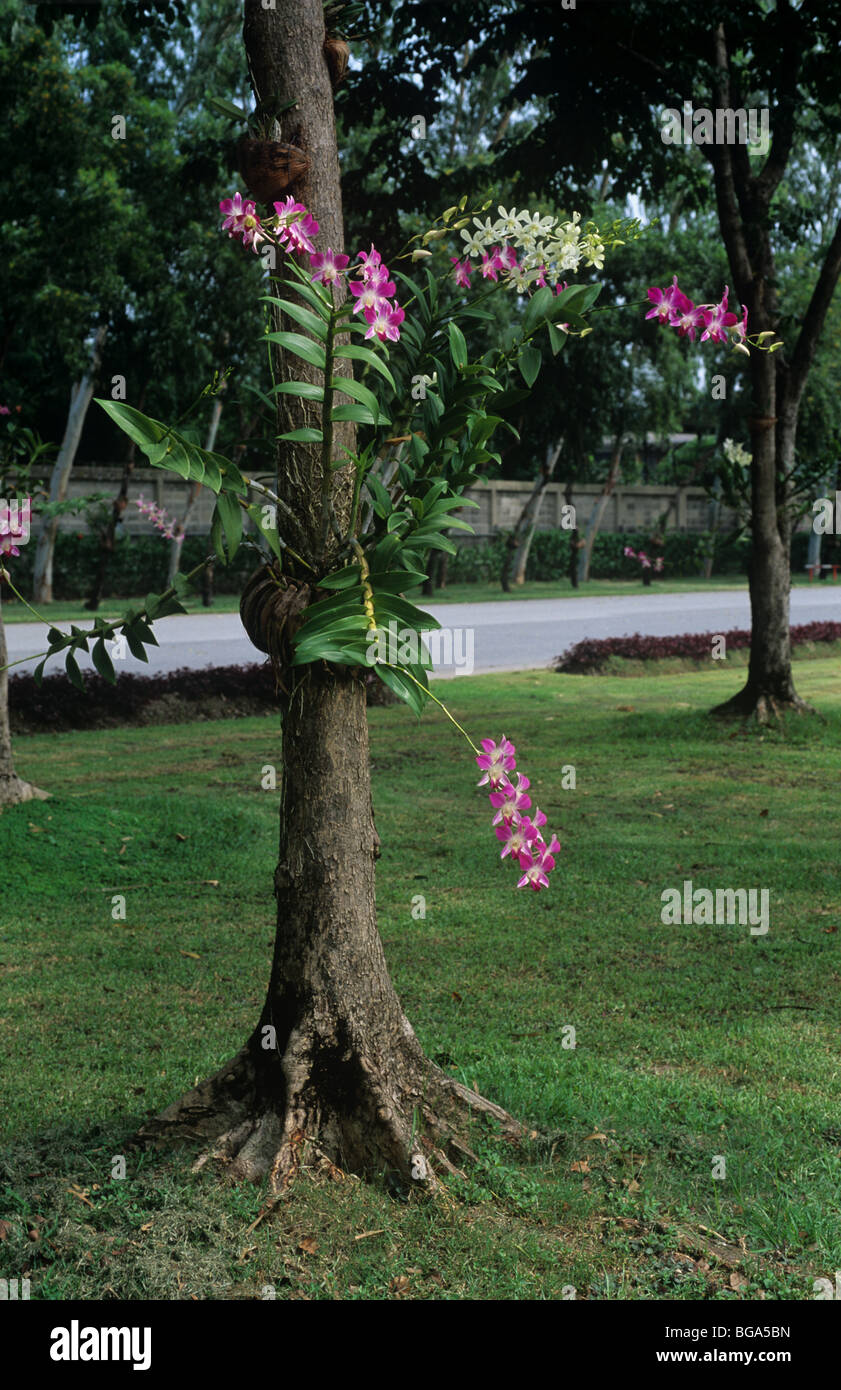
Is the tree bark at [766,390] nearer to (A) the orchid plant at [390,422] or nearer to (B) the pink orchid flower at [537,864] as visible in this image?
(A) the orchid plant at [390,422]

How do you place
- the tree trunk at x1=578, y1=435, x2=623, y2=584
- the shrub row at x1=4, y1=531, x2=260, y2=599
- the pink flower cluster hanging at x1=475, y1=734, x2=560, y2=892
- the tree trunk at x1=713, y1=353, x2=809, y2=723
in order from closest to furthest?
the pink flower cluster hanging at x1=475, y1=734, x2=560, y2=892 < the tree trunk at x1=713, y1=353, x2=809, y2=723 < the shrub row at x1=4, y1=531, x2=260, y2=599 < the tree trunk at x1=578, y1=435, x2=623, y2=584

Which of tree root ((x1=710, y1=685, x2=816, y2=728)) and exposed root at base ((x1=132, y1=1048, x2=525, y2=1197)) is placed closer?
exposed root at base ((x1=132, y1=1048, x2=525, y2=1197))

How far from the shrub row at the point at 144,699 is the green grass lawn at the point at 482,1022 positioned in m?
1.30

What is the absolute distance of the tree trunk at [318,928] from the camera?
9.48 feet

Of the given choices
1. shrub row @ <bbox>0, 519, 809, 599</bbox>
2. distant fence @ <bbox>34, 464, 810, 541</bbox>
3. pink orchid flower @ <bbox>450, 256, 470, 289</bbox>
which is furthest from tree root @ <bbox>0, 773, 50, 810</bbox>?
distant fence @ <bbox>34, 464, 810, 541</bbox>

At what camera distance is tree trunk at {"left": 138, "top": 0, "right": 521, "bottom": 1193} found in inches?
114

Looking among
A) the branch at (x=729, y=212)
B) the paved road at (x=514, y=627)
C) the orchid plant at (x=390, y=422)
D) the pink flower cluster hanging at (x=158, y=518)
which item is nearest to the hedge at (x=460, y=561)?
the pink flower cluster hanging at (x=158, y=518)

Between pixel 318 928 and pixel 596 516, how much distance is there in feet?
81.9

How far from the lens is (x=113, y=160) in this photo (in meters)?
14.6

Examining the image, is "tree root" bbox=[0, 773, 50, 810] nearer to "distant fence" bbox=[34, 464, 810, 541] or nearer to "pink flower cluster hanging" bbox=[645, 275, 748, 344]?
"pink flower cluster hanging" bbox=[645, 275, 748, 344]

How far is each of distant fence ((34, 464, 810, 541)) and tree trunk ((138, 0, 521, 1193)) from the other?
17420mm

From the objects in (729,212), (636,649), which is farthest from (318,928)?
(636,649)

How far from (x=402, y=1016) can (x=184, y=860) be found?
3.33 m

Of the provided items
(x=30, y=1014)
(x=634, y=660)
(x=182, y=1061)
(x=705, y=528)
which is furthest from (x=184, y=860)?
(x=705, y=528)
